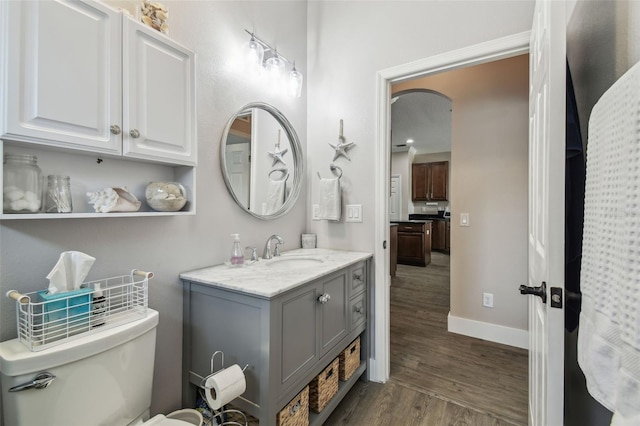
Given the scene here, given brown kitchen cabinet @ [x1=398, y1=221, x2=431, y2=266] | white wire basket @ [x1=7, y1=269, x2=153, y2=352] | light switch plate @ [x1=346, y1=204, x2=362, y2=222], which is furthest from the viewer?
brown kitchen cabinet @ [x1=398, y1=221, x2=431, y2=266]

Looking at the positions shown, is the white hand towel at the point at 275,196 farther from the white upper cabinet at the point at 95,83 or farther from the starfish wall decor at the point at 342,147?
the white upper cabinet at the point at 95,83

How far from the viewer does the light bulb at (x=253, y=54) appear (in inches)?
69.4

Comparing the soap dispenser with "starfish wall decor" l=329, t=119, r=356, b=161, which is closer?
the soap dispenser

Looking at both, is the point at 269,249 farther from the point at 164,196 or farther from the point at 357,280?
the point at 164,196

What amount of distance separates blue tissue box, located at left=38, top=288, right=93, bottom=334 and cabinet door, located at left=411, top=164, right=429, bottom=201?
7564mm

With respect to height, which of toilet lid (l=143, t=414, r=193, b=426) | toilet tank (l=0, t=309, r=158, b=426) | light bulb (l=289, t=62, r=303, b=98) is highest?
light bulb (l=289, t=62, r=303, b=98)

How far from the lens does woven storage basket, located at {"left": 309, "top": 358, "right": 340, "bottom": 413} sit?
1465 millimetres

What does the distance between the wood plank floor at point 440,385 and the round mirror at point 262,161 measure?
1.38 m

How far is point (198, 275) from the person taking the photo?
4.46ft

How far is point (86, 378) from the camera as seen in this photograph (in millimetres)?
877

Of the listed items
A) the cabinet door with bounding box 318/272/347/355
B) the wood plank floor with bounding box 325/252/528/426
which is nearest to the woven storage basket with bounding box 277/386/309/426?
the cabinet door with bounding box 318/272/347/355

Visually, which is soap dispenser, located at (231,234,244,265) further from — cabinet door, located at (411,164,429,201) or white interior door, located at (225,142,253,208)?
cabinet door, located at (411,164,429,201)

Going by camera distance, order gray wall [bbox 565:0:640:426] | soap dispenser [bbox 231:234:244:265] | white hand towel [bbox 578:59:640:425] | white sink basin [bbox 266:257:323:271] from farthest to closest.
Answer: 1. white sink basin [bbox 266:257:323:271]
2. soap dispenser [bbox 231:234:244:265]
3. gray wall [bbox 565:0:640:426]
4. white hand towel [bbox 578:59:640:425]

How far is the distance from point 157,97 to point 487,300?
2.87 m
